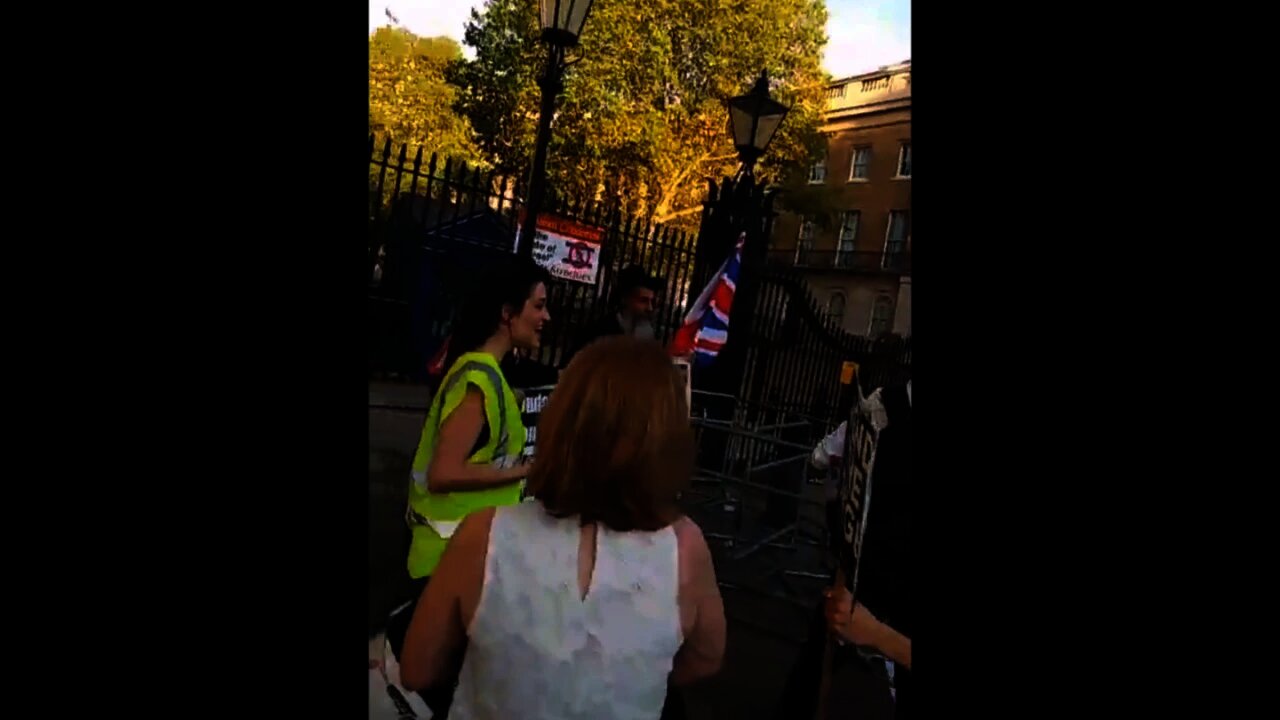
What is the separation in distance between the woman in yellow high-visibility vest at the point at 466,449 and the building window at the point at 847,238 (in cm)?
3850

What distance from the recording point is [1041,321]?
0.99 meters

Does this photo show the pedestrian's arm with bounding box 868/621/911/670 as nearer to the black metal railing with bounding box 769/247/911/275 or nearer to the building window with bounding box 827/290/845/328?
the black metal railing with bounding box 769/247/911/275

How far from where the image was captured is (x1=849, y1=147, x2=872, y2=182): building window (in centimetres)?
3806

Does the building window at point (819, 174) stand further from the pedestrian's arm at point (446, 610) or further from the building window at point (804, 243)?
the pedestrian's arm at point (446, 610)

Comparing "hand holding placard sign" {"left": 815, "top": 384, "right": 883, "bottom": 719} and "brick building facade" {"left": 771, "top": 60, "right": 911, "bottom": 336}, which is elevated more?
"brick building facade" {"left": 771, "top": 60, "right": 911, "bottom": 336}

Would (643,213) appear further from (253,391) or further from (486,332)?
(253,391)

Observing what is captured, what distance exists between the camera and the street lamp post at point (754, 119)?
7293 millimetres

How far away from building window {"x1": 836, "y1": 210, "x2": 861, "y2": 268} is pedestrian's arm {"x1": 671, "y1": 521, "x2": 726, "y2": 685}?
1549 inches

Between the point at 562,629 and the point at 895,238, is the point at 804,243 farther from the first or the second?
the point at 562,629

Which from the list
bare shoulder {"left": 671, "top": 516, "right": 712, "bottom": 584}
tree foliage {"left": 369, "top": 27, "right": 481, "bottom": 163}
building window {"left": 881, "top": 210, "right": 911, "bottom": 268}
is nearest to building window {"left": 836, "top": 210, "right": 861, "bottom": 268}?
building window {"left": 881, "top": 210, "right": 911, "bottom": 268}

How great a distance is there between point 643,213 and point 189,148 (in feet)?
80.8

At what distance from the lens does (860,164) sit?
38.7 m

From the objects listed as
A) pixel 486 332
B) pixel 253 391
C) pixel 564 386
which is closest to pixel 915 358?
pixel 564 386

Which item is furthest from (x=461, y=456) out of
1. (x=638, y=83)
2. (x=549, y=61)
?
(x=638, y=83)
